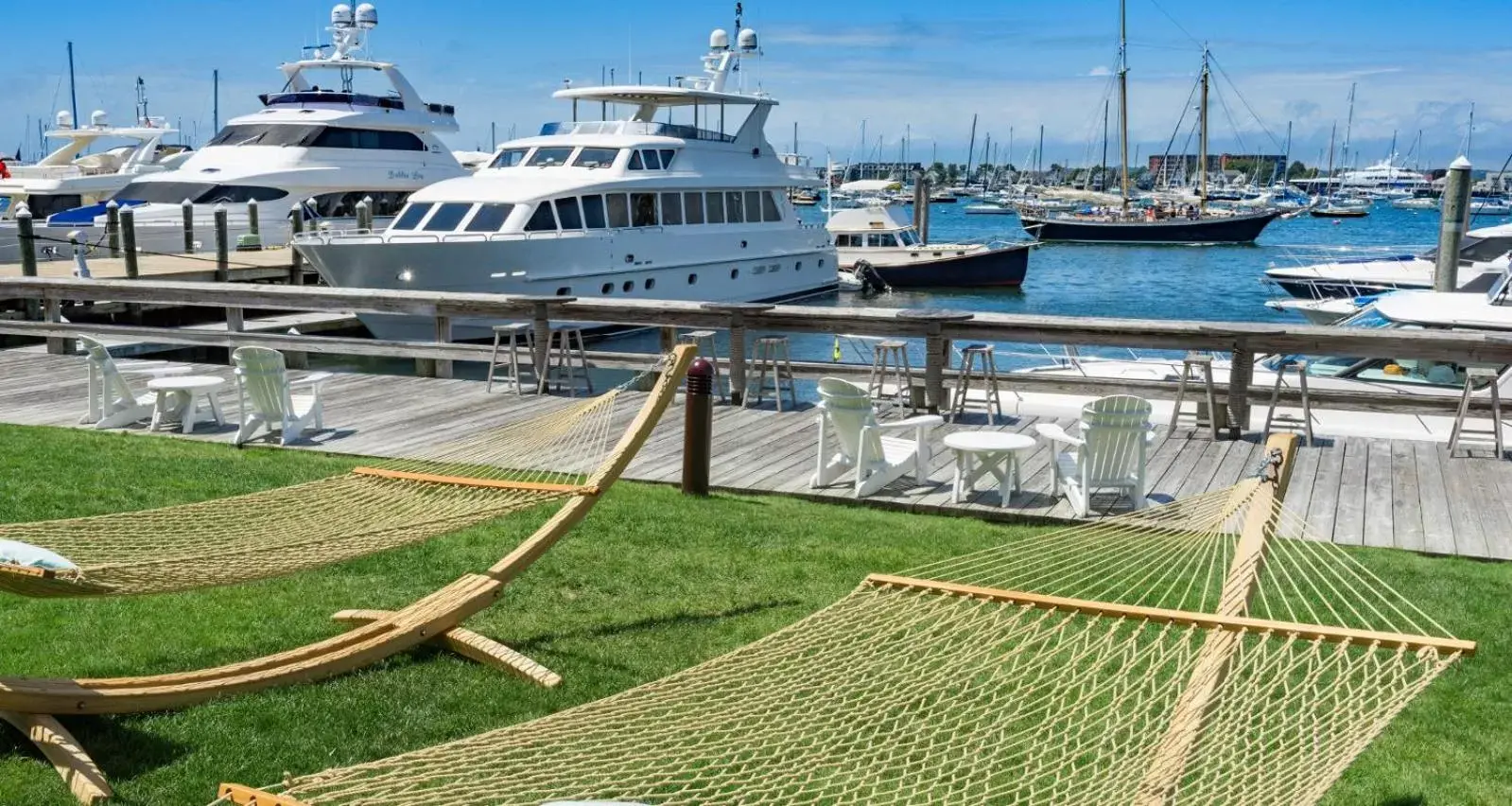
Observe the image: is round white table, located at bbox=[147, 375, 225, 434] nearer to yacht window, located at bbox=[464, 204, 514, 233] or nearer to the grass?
the grass

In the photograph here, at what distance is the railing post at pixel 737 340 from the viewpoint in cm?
1198

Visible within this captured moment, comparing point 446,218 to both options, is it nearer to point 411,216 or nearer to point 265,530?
point 411,216

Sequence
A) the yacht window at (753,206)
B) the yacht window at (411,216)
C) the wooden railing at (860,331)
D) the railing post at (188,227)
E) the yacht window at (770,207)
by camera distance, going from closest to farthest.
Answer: the wooden railing at (860,331), the yacht window at (411,216), the railing post at (188,227), the yacht window at (753,206), the yacht window at (770,207)

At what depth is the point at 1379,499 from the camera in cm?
888

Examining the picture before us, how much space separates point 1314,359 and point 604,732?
1844cm

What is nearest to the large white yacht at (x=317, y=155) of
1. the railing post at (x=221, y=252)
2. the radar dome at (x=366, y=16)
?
the radar dome at (x=366, y=16)

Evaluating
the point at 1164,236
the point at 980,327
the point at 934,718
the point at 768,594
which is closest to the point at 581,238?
the point at 980,327

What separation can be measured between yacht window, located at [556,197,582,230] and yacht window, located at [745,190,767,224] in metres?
5.91

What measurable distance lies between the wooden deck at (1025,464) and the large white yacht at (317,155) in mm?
21081

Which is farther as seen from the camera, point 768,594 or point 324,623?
point 768,594

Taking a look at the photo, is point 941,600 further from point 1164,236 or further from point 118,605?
point 1164,236

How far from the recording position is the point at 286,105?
116ft

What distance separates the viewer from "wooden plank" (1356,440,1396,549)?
802cm

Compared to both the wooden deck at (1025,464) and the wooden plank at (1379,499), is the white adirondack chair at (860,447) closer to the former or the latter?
the wooden deck at (1025,464)
